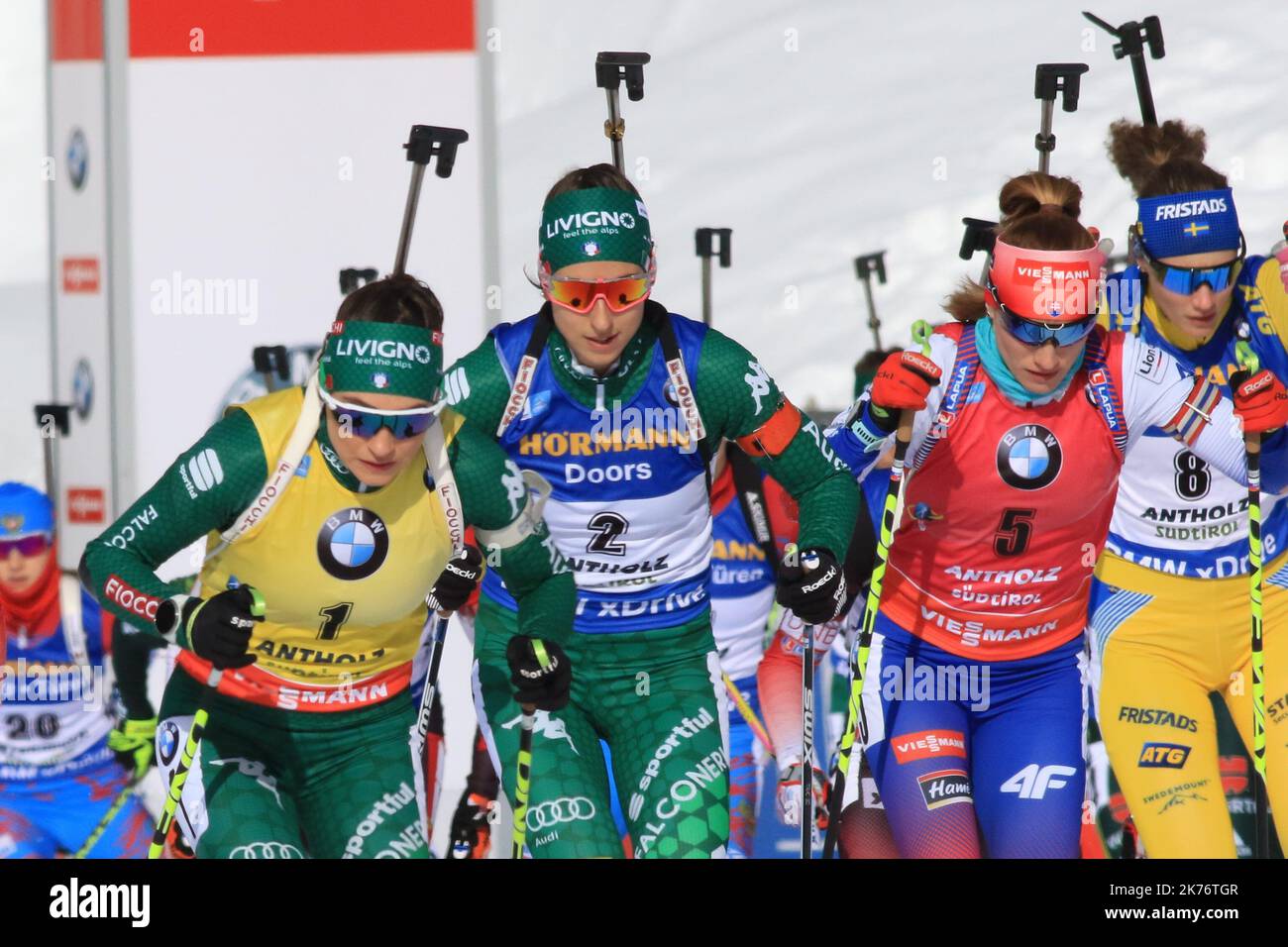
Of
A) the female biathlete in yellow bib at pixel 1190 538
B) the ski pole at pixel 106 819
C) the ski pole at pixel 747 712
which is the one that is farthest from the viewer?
the ski pole at pixel 106 819

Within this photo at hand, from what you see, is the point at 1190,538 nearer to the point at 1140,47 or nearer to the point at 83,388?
the point at 1140,47

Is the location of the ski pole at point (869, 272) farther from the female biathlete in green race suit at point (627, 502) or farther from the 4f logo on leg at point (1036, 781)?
the 4f logo on leg at point (1036, 781)

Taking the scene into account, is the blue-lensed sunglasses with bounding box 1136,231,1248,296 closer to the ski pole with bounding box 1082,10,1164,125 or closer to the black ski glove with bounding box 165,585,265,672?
the ski pole with bounding box 1082,10,1164,125

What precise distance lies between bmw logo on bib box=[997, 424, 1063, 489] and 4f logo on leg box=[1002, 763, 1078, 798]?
2.52 ft

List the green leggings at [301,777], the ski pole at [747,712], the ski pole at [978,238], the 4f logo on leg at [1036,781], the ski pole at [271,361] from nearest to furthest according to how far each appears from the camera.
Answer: the green leggings at [301,777], the 4f logo on leg at [1036,781], the ski pole at [978,238], the ski pole at [747,712], the ski pole at [271,361]

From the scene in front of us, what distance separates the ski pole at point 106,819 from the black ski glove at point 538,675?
286 cm

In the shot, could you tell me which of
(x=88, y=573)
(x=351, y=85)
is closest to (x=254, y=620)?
(x=88, y=573)

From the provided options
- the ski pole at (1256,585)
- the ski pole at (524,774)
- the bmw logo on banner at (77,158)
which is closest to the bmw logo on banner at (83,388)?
the bmw logo on banner at (77,158)

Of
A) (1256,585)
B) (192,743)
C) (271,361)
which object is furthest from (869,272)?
(192,743)

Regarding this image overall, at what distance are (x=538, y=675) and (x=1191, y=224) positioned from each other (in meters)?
2.39

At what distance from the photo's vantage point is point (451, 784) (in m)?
7.66

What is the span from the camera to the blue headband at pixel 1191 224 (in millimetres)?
5652
